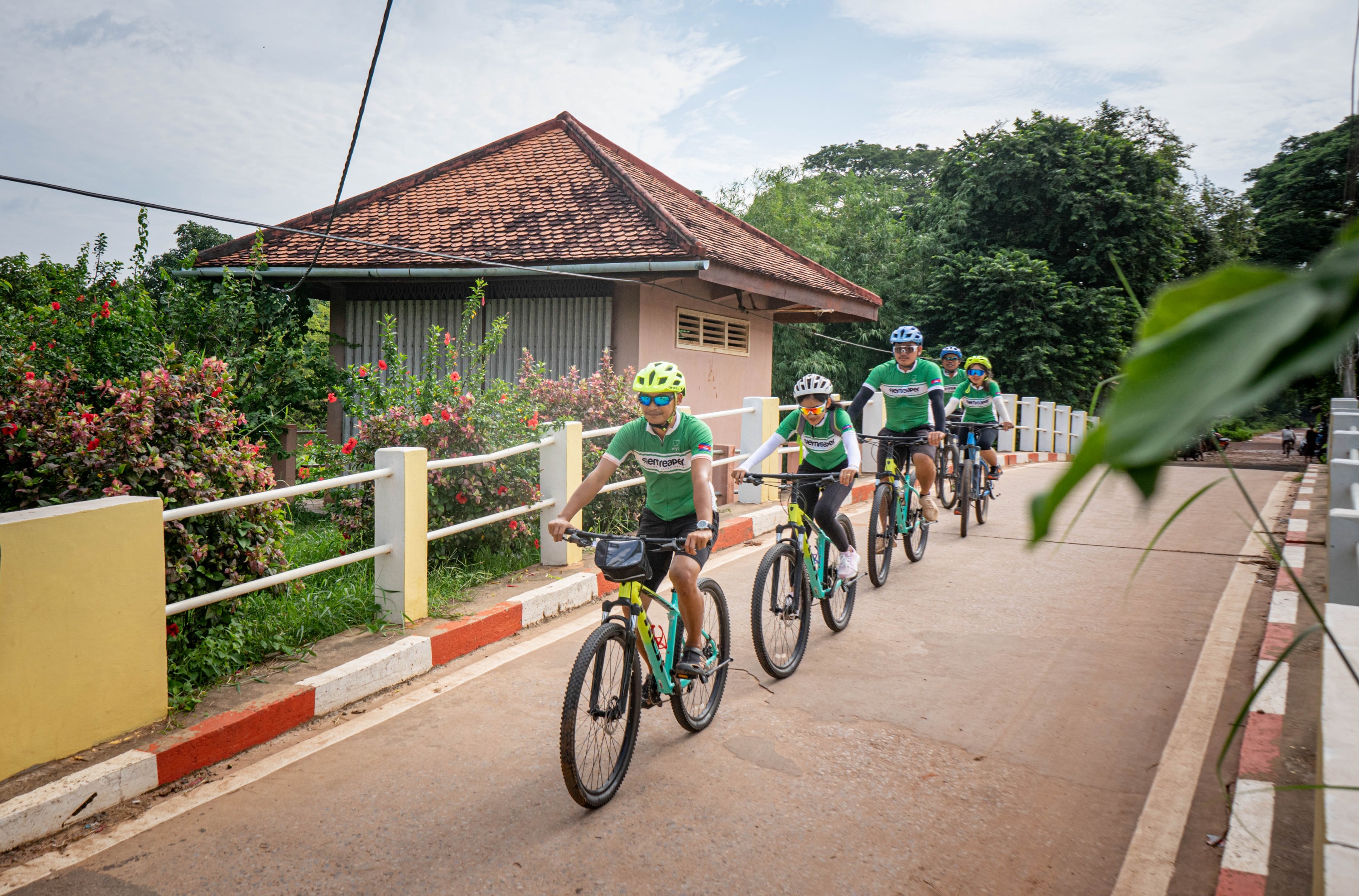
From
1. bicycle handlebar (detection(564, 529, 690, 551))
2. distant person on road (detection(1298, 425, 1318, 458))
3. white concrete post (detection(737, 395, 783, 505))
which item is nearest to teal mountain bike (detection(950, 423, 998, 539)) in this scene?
white concrete post (detection(737, 395, 783, 505))

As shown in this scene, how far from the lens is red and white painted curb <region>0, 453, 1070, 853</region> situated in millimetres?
3379

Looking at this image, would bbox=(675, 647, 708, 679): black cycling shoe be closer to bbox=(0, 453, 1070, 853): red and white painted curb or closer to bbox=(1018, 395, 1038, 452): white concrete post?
bbox=(0, 453, 1070, 853): red and white painted curb

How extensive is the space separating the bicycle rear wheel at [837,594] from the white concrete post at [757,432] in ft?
12.8

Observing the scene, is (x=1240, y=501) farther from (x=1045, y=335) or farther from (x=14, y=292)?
(x=14, y=292)

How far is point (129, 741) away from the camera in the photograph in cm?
387

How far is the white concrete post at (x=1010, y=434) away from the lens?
1981cm

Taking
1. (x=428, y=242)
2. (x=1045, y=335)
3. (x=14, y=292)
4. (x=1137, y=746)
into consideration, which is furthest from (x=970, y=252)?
(x=1137, y=746)

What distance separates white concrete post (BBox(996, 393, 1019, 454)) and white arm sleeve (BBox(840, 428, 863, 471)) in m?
14.5

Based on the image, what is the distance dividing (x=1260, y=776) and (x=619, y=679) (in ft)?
8.34

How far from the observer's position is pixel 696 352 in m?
13.4

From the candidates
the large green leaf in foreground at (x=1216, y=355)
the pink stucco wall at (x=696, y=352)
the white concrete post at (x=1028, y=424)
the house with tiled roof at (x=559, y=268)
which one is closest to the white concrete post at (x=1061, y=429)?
the white concrete post at (x=1028, y=424)

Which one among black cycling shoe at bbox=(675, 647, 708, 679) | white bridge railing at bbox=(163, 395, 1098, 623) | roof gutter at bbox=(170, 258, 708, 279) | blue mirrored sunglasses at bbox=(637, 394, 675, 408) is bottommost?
black cycling shoe at bbox=(675, 647, 708, 679)

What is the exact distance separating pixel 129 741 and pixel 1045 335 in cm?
2372

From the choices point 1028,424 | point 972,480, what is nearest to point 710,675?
point 972,480
